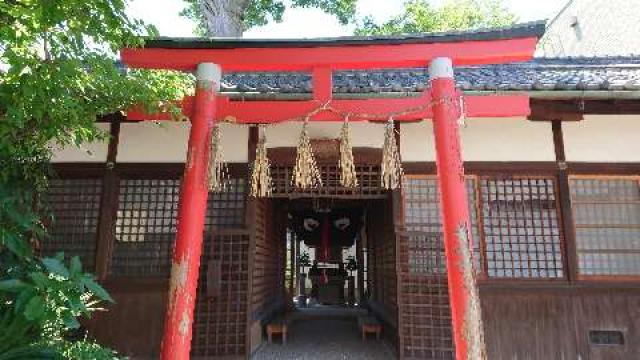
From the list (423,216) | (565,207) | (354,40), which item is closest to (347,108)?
(354,40)

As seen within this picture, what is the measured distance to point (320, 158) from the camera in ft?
24.2

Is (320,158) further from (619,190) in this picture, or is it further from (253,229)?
(619,190)

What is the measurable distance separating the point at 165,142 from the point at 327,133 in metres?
2.67

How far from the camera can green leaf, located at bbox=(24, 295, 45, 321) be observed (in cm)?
346

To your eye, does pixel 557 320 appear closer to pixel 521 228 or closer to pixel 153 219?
pixel 521 228

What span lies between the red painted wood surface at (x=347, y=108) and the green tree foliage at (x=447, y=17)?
14.8m

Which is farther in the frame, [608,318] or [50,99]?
[608,318]

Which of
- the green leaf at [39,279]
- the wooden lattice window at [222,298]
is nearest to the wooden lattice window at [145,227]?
the wooden lattice window at [222,298]

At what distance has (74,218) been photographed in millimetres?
7363

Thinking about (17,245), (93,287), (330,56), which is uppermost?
(330,56)

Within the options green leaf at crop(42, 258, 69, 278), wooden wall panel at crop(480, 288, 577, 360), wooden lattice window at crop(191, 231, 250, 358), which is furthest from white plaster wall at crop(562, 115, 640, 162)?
green leaf at crop(42, 258, 69, 278)

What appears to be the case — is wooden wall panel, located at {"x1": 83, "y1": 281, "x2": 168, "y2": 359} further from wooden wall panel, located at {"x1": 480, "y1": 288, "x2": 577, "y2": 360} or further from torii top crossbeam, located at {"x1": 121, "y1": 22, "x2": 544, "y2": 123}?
wooden wall panel, located at {"x1": 480, "y1": 288, "x2": 577, "y2": 360}

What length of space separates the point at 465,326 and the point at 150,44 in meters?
4.43

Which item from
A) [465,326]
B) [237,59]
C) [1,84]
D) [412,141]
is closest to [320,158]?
[412,141]
